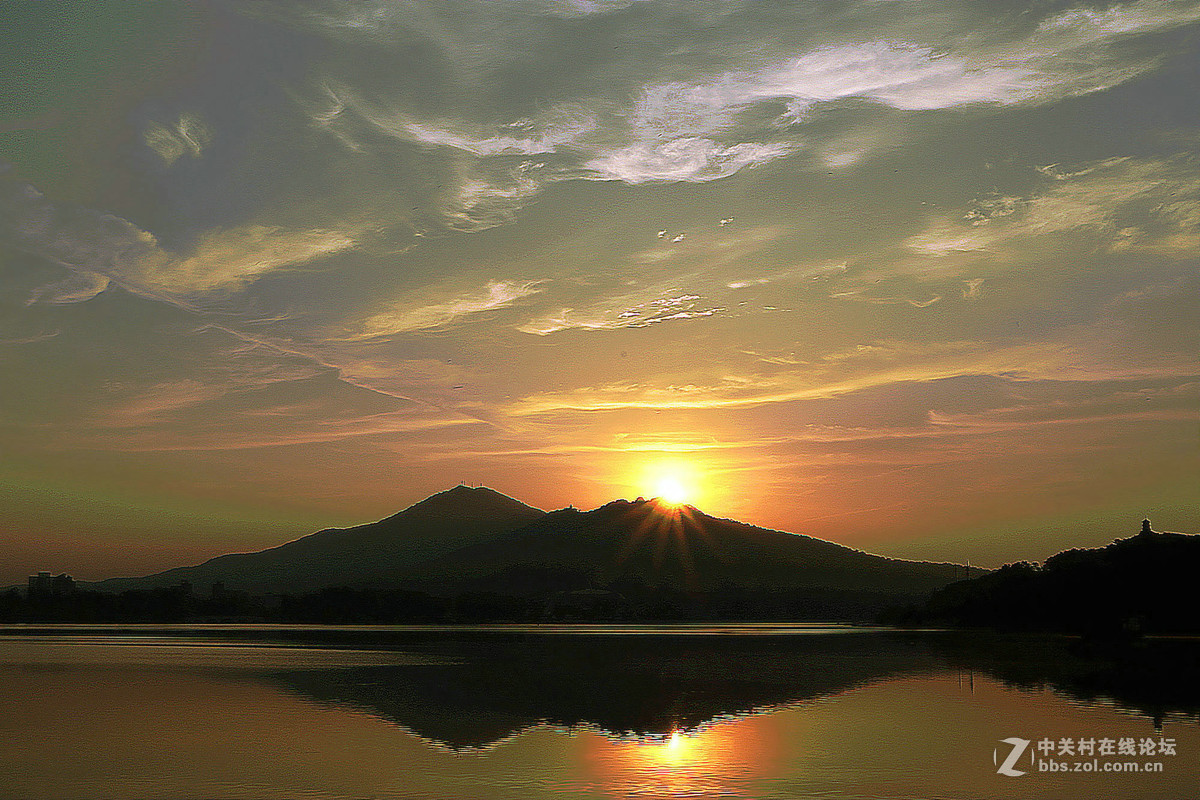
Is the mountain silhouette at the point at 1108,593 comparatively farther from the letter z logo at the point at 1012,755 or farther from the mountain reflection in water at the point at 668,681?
the letter z logo at the point at 1012,755

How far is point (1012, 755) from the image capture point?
30.5 metres

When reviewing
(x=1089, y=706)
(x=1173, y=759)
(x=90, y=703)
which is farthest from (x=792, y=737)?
(x=90, y=703)

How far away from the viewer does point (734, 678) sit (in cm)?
5781

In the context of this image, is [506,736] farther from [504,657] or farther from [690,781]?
[504,657]

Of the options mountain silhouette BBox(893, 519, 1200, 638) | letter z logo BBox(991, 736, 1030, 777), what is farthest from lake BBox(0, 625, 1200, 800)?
mountain silhouette BBox(893, 519, 1200, 638)

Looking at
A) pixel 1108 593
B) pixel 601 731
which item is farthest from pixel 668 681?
pixel 1108 593

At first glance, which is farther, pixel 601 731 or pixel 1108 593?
pixel 1108 593

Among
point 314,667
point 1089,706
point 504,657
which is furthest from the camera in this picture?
point 504,657

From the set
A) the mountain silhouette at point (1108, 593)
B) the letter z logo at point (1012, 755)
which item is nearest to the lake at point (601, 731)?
the letter z logo at point (1012, 755)

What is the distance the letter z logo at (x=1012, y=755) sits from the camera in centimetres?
2834

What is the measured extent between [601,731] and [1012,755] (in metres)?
13.6

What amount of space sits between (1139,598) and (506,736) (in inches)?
4327

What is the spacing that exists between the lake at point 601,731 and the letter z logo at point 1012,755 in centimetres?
11

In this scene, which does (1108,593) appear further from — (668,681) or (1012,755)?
(1012,755)
